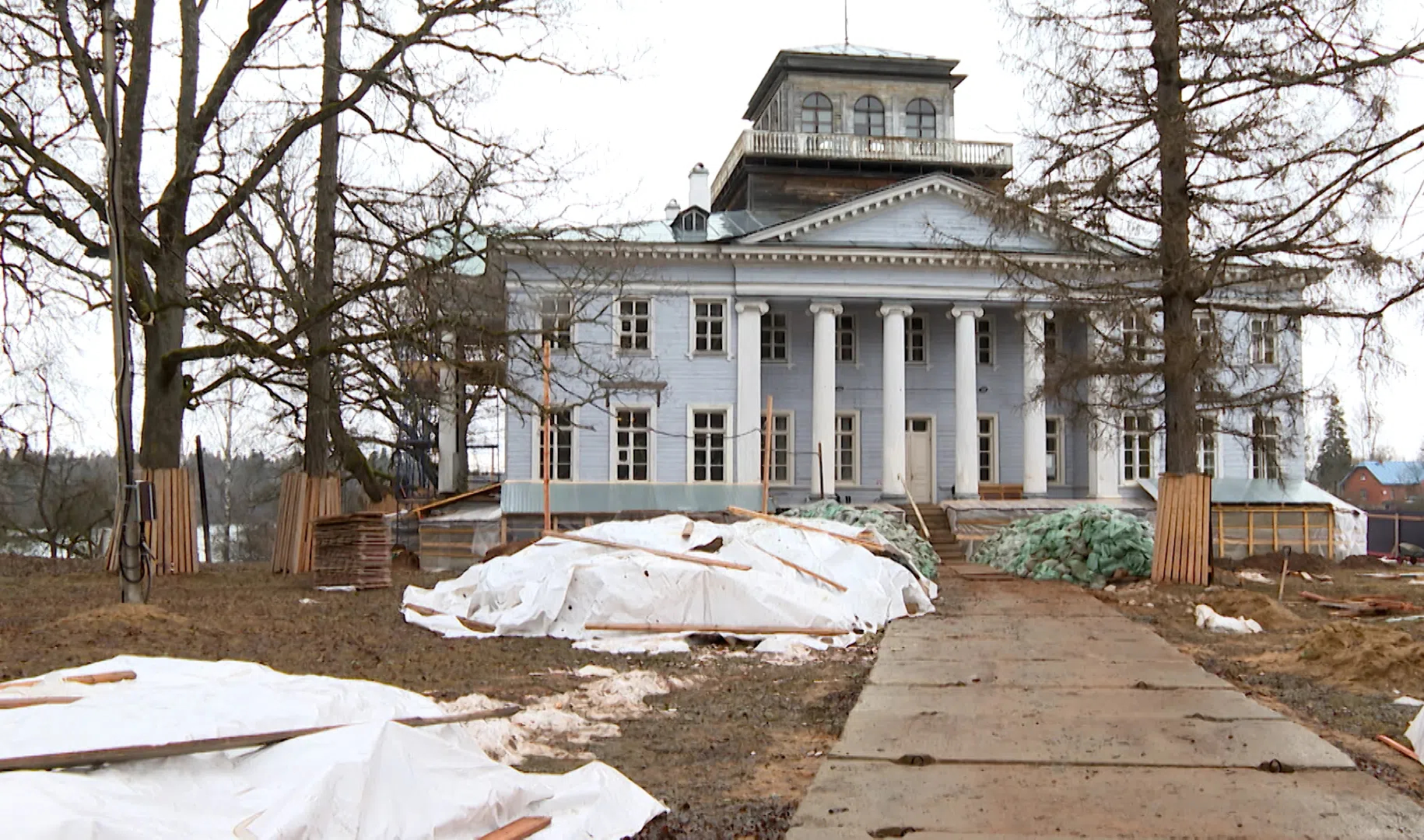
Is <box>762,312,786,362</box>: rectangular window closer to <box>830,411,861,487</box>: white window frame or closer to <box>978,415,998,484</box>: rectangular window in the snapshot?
<box>830,411,861,487</box>: white window frame

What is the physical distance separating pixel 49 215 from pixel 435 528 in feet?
49.3

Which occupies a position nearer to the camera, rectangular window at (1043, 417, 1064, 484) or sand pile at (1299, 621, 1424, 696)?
sand pile at (1299, 621, 1424, 696)

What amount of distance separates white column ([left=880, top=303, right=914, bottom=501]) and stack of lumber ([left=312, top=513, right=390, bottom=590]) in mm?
17478

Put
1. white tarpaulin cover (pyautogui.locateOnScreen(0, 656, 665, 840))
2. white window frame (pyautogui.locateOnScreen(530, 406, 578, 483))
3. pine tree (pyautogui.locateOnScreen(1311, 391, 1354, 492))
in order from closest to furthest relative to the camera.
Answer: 1. white tarpaulin cover (pyautogui.locateOnScreen(0, 656, 665, 840))
2. white window frame (pyautogui.locateOnScreen(530, 406, 578, 483))
3. pine tree (pyautogui.locateOnScreen(1311, 391, 1354, 492))

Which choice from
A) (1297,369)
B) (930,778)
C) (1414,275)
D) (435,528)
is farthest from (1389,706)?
(435,528)

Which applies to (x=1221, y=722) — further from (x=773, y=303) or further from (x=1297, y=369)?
(x=773, y=303)

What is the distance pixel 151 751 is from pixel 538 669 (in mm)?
6594

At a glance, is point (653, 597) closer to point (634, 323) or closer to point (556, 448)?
point (556, 448)

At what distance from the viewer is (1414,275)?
15.9 m

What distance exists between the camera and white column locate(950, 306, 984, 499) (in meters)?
32.9

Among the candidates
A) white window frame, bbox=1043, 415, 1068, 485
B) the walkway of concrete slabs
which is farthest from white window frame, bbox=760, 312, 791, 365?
the walkway of concrete slabs

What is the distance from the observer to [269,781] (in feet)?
15.5

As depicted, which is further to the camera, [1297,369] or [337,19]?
[1297,369]

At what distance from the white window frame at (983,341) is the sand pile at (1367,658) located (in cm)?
2439
